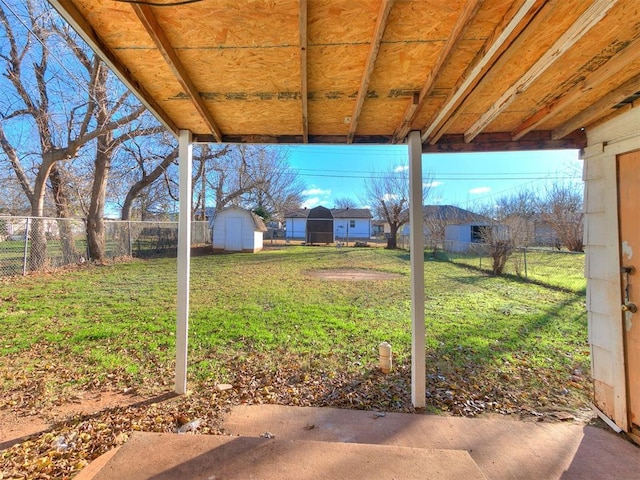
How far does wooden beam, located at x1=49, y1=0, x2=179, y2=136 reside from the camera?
1.36 meters

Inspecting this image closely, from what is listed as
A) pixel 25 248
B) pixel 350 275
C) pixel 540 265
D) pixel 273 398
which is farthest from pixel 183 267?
pixel 540 265

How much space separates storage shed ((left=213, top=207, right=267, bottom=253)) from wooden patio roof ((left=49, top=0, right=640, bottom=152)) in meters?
13.9

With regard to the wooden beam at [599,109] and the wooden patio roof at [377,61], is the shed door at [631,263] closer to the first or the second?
the wooden beam at [599,109]

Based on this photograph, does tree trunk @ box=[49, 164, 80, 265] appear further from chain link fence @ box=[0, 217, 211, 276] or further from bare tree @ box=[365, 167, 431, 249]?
bare tree @ box=[365, 167, 431, 249]

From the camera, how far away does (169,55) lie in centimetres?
168

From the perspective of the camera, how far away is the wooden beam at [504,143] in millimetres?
2564

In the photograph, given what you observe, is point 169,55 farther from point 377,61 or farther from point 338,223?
point 338,223

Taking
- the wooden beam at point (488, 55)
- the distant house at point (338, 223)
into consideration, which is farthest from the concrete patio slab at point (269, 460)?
the distant house at point (338, 223)

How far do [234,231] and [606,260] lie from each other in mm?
15443

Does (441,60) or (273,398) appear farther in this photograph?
(273,398)

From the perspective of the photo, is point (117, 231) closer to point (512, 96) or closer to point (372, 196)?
point (512, 96)

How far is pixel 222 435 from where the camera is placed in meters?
2.14

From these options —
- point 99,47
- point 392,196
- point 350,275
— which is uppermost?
point 392,196

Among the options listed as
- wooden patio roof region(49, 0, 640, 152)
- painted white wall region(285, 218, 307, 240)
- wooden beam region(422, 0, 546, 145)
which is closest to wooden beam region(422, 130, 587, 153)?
wooden patio roof region(49, 0, 640, 152)
